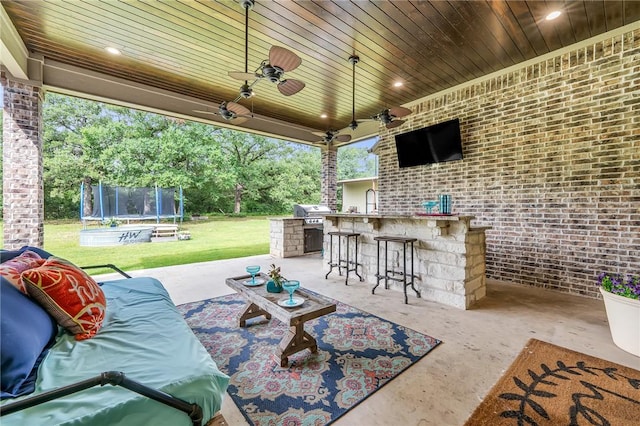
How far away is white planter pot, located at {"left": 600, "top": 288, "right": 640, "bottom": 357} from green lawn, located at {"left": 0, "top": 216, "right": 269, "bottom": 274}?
6.17 meters

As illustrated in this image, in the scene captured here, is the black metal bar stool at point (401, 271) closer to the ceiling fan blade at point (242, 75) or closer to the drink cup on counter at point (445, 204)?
the drink cup on counter at point (445, 204)

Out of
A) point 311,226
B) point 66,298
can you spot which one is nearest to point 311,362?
point 66,298

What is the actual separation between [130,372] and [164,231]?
8.75m

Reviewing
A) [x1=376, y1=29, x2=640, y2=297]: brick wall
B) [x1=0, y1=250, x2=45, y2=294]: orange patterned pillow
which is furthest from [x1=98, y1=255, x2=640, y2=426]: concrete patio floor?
[x1=0, y1=250, x2=45, y2=294]: orange patterned pillow

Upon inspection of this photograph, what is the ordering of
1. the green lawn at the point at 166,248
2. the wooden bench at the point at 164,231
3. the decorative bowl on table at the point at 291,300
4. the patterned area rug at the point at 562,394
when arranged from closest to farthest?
the patterned area rug at the point at 562,394 → the decorative bowl on table at the point at 291,300 → the green lawn at the point at 166,248 → the wooden bench at the point at 164,231

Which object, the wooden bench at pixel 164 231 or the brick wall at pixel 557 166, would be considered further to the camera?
the wooden bench at pixel 164 231

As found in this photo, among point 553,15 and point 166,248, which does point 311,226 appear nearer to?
point 166,248

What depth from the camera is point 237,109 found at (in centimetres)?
370

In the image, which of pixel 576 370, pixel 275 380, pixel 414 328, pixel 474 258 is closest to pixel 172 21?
pixel 275 380

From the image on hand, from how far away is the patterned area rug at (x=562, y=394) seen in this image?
1533 mm

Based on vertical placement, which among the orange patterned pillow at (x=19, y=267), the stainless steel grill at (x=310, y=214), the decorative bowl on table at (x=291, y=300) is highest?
the stainless steel grill at (x=310, y=214)

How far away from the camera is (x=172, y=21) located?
3.08 metres

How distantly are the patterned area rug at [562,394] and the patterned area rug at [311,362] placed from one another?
0.58 m

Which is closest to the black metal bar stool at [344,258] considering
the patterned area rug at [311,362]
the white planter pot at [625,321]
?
the patterned area rug at [311,362]
